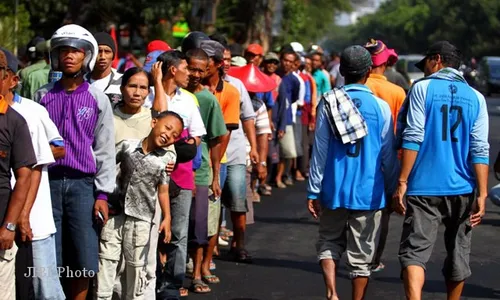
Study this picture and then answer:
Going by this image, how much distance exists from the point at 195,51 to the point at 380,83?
1.61m

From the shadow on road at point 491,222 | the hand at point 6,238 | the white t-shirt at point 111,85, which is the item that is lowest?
the shadow on road at point 491,222

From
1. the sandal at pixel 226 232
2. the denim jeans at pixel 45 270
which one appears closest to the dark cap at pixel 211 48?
the sandal at pixel 226 232

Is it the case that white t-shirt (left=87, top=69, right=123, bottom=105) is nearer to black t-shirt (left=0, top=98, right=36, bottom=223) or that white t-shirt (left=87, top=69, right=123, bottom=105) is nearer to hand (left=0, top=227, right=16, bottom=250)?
black t-shirt (left=0, top=98, right=36, bottom=223)

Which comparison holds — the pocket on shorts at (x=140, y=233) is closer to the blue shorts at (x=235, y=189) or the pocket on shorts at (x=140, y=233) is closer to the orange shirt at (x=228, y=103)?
the orange shirt at (x=228, y=103)

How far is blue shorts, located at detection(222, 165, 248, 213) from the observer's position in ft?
32.3

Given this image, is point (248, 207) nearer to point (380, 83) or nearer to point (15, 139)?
point (380, 83)

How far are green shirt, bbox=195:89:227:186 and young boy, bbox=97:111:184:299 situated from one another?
1355mm

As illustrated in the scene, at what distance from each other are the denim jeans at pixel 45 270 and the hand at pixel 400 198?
2.32 meters

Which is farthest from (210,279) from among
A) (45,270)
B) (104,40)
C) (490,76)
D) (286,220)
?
(490,76)

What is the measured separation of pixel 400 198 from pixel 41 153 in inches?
97.2

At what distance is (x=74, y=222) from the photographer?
705 centimetres

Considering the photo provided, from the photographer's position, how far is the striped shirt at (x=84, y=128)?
22.9 feet

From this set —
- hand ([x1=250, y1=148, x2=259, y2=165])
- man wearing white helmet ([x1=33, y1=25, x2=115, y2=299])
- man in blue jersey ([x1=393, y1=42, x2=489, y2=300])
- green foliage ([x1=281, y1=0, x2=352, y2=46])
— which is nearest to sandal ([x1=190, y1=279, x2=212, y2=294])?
hand ([x1=250, y1=148, x2=259, y2=165])

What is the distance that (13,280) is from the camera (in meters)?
6.09
